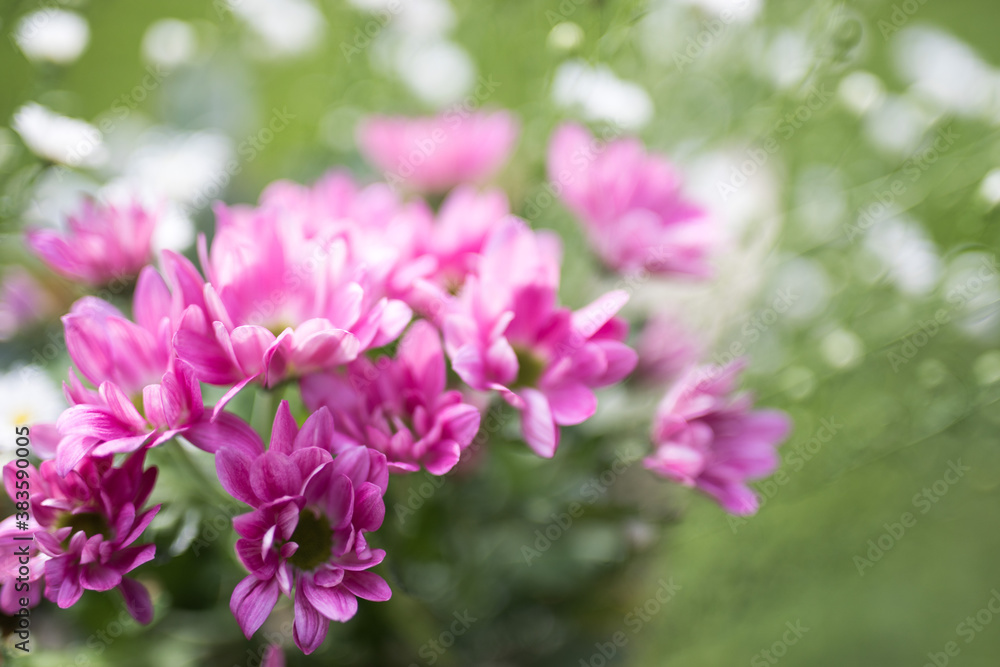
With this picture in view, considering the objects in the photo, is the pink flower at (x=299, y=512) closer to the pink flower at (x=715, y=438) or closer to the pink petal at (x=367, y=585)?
the pink petal at (x=367, y=585)

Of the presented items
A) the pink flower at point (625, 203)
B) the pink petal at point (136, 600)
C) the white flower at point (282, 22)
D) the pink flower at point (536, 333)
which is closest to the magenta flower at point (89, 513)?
the pink petal at point (136, 600)

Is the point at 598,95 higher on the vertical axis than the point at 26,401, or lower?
higher

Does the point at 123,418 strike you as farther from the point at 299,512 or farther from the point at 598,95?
the point at 598,95

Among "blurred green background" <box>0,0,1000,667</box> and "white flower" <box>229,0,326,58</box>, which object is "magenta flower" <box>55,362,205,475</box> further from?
"white flower" <box>229,0,326,58</box>

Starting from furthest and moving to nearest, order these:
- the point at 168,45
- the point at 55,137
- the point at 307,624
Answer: the point at 168,45, the point at 55,137, the point at 307,624

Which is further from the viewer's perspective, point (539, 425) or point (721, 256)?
point (721, 256)

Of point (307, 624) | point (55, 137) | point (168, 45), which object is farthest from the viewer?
point (168, 45)

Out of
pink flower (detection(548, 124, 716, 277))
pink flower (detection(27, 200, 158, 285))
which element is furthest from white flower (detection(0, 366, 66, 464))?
pink flower (detection(548, 124, 716, 277))

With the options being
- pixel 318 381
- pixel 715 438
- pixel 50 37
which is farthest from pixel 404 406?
pixel 50 37
